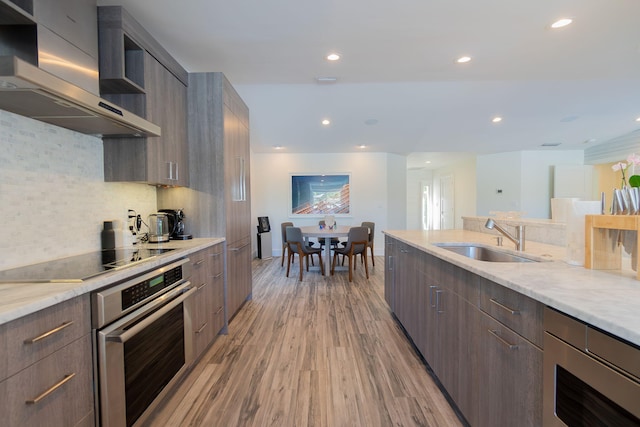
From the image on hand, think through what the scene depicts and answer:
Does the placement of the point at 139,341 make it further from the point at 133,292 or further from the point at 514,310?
the point at 514,310

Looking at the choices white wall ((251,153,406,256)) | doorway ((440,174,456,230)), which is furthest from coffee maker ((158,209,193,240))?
doorway ((440,174,456,230))

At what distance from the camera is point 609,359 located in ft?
2.41

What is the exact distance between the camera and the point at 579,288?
3.28 feet

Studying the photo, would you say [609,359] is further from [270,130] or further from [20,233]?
[270,130]

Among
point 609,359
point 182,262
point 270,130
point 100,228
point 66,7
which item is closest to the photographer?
point 609,359

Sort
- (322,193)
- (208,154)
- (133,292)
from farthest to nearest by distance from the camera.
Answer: (322,193)
(208,154)
(133,292)

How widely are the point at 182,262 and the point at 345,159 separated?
535 centimetres

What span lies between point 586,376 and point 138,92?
9.08 ft

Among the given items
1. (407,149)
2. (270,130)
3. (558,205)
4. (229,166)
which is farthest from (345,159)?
(558,205)

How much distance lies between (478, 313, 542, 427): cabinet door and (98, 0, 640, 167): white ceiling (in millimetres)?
2145

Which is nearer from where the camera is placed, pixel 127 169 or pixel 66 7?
pixel 66 7

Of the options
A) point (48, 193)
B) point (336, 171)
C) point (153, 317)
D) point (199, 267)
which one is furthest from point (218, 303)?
point (336, 171)

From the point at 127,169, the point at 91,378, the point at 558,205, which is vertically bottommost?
the point at 91,378

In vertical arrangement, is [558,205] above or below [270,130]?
below
